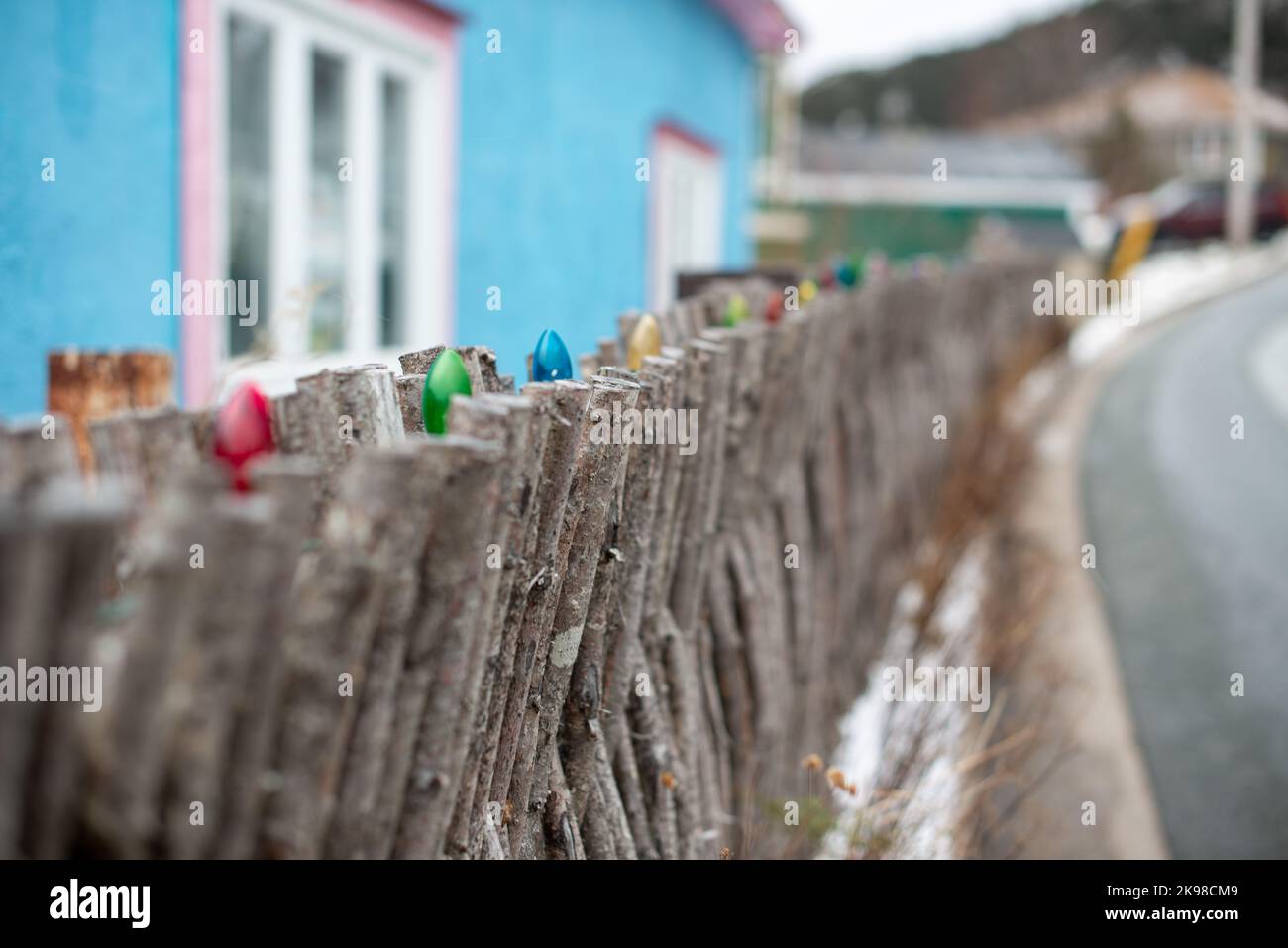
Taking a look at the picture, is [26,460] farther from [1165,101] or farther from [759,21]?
[1165,101]

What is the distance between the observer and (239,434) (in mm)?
1343

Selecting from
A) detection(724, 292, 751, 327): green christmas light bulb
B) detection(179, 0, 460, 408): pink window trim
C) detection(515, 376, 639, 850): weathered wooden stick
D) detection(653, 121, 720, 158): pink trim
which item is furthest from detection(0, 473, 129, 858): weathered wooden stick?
detection(653, 121, 720, 158): pink trim

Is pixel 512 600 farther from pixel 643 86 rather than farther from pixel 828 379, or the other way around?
pixel 643 86

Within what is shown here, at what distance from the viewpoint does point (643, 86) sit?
7.97 meters

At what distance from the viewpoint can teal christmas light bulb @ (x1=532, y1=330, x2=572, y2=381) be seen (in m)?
1.86

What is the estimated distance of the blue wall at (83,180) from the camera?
3377 millimetres

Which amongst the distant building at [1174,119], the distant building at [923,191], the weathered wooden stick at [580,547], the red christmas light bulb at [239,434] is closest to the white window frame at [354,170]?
the weathered wooden stick at [580,547]

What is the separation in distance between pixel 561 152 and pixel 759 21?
403cm

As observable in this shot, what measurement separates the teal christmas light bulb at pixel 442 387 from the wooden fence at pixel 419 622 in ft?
0.13

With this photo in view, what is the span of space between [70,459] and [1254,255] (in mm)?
25808

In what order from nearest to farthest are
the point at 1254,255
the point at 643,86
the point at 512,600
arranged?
the point at 512,600, the point at 643,86, the point at 1254,255

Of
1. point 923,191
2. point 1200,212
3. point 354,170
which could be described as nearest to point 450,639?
point 354,170
